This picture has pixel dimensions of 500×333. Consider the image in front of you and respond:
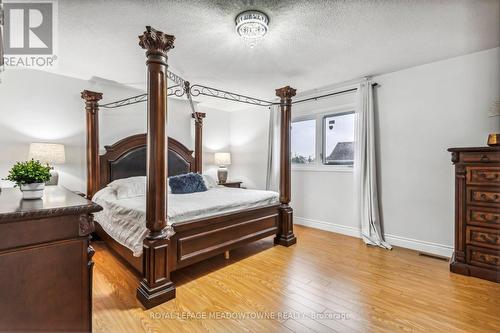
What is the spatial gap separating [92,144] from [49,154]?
53 centimetres

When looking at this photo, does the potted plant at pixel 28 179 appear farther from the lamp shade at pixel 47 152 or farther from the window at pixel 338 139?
the window at pixel 338 139

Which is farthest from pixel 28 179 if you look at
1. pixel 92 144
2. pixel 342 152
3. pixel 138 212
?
pixel 342 152

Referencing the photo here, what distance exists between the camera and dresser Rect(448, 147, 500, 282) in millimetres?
2371

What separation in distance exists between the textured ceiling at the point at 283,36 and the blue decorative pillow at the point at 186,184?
153 cm

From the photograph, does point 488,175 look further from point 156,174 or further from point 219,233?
point 156,174

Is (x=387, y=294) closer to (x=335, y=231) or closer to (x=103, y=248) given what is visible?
(x=335, y=231)

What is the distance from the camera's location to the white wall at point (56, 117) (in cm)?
308

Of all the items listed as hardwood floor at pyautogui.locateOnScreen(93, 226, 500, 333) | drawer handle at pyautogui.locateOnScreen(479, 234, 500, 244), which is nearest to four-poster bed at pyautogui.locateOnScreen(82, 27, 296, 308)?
hardwood floor at pyautogui.locateOnScreen(93, 226, 500, 333)

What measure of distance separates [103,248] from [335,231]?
11.6 feet

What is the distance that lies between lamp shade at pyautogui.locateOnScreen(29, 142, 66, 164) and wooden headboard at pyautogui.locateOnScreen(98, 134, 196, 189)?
552mm

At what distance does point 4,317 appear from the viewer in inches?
39.8

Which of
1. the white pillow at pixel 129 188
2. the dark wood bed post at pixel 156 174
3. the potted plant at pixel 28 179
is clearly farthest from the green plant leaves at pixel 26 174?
the white pillow at pixel 129 188

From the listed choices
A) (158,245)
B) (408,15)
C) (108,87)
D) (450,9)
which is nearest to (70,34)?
(108,87)

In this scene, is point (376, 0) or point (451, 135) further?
point (451, 135)
